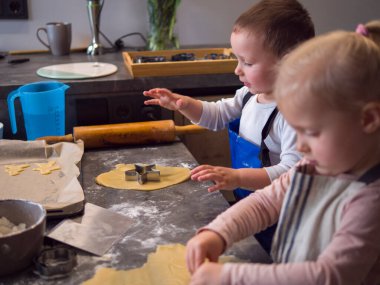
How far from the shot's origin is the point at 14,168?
49.7 inches

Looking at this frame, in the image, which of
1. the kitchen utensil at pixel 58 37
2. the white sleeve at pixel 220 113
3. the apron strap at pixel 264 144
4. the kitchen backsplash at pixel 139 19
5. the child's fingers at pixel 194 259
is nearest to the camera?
the child's fingers at pixel 194 259

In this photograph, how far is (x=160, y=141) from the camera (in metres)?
1.46

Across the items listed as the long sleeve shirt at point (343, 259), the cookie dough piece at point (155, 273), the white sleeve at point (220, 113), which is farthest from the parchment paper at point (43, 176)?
the long sleeve shirt at point (343, 259)

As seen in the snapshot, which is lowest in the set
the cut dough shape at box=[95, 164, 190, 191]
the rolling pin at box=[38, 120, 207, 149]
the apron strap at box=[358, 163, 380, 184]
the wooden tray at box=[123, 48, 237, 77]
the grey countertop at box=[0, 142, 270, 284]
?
the grey countertop at box=[0, 142, 270, 284]

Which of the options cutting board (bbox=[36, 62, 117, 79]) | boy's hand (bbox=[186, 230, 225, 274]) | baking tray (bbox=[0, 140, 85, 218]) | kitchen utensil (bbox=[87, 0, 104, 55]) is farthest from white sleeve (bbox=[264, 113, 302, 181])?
kitchen utensil (bbox=[87, 0, 104, 55])

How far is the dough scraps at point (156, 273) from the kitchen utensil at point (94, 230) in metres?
0.07

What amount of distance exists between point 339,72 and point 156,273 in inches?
17.5

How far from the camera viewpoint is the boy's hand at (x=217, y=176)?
1014mm

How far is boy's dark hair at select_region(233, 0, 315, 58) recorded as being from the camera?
46.2 inches

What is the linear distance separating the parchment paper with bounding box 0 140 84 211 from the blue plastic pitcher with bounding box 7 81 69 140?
0.40 ft

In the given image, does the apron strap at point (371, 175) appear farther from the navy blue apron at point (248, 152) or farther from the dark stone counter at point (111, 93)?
the dark stone counter at point (111, 93)

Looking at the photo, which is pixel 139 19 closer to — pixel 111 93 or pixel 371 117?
pixel 111 93

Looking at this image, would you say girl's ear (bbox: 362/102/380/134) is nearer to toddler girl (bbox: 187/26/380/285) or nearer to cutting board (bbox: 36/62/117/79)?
toddler girl (bbox: 187/26/380/285)

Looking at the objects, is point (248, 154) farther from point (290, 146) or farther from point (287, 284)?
point (287, 284)
